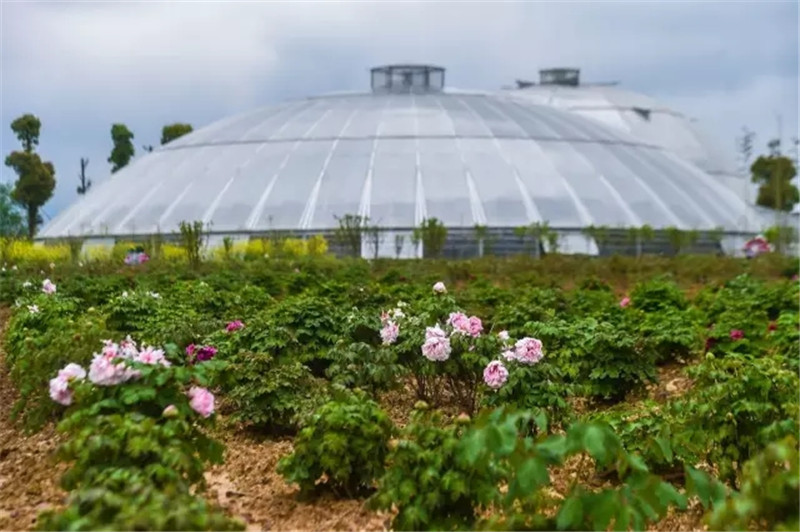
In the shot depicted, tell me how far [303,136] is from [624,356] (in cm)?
2217

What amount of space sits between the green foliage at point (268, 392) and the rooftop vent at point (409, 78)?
28378 mm

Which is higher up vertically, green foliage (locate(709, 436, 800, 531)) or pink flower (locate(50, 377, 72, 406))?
pink flower (locate(50, 377, 72, 406))

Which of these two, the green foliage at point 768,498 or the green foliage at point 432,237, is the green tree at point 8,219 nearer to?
the green foliage at point 432,237

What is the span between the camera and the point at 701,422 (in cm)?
538

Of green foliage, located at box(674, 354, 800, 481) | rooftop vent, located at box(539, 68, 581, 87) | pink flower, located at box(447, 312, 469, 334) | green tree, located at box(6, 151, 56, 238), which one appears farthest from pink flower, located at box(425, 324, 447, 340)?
rooftop vent, located at box(539, 68, 581, 87)

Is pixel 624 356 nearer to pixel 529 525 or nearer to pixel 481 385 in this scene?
pixel 481 385

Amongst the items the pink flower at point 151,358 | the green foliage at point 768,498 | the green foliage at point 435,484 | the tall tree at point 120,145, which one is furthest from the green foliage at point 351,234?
the tall tree at point 120,145

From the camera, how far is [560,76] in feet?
188

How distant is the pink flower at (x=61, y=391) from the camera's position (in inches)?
180

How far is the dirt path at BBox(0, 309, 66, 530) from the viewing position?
16.4 ft

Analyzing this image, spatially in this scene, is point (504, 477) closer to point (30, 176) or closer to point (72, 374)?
point (72, 374)

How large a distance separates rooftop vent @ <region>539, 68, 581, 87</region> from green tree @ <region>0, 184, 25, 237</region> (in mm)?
34482

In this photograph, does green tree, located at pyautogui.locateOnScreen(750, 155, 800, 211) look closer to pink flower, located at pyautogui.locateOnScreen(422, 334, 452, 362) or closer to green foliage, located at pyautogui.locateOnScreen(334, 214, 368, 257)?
green foliage, located at pyautogui.locateOnScreen(334, 214, 368, 257)

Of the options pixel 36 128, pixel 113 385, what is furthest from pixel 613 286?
pixel 36 128
